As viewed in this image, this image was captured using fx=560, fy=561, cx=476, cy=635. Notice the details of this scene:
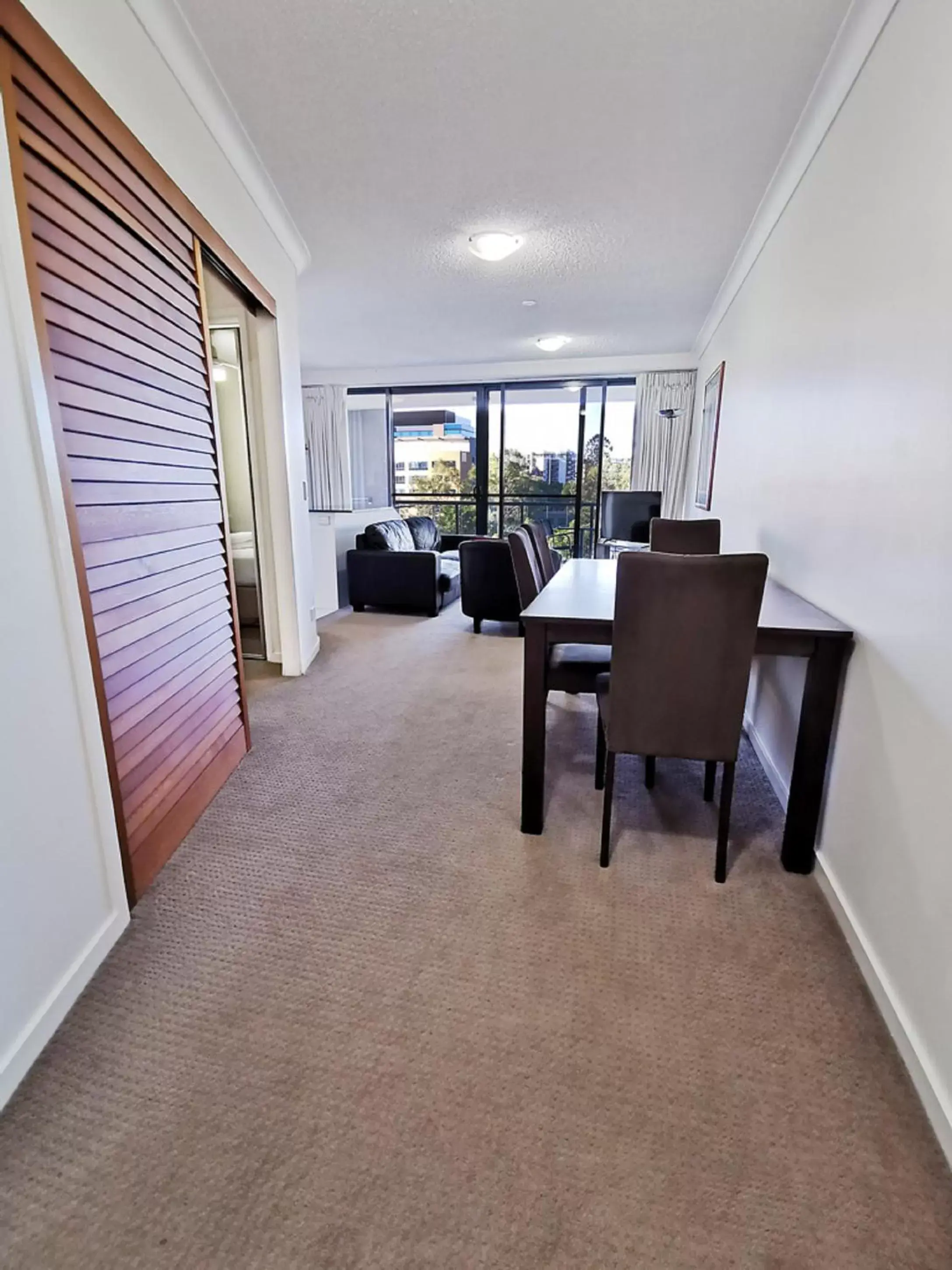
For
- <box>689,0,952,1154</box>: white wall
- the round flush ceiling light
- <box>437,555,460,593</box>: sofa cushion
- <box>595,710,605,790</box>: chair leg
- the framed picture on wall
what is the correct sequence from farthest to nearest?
<box>437,555,460,593</box>: sofa cushion < the framed picture on wall < the round flush ceiling light < <box>595,710,605,790</box>: chair leg < <box>689,0,952,1154</box>: white wall

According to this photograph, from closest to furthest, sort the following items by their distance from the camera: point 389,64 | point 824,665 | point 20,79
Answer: point 20,79, point 824,665, point 389,64

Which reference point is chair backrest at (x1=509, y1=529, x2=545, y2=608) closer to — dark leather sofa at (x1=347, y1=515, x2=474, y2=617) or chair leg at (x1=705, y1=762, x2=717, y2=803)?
chair leg at (x1=705, y1=762, x2=717, y2=803)

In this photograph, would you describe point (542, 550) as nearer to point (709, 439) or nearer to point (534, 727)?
point (534, 727)

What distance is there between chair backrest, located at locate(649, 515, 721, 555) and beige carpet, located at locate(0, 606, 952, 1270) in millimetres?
1642

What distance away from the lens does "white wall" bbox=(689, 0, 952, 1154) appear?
119 cm

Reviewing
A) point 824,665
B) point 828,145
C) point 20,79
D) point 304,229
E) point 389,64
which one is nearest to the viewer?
point 20,79

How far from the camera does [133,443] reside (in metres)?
1.68

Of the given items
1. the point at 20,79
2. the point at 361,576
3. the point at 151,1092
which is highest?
the point at 20,79

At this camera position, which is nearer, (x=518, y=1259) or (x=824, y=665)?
(x=518, y=1259)

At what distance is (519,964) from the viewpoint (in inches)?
56.8

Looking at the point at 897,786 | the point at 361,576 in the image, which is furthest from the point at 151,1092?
the point at 361,576

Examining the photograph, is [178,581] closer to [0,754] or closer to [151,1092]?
[0,754]

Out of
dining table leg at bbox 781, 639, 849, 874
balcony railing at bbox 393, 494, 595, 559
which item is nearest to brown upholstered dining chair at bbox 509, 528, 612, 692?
dining table leg at bbox 781, 639, 849, 874

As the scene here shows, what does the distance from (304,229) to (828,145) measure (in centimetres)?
253
